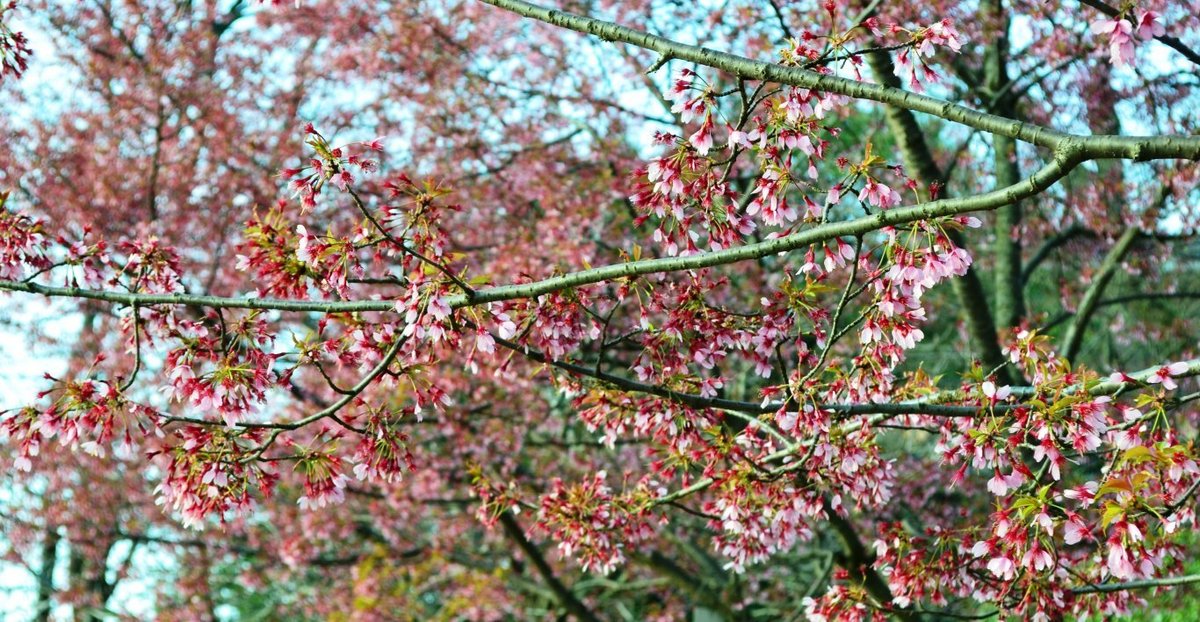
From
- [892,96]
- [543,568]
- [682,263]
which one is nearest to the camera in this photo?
[892,96]

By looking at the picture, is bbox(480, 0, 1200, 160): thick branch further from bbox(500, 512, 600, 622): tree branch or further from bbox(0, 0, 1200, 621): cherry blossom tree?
bbox(500, 512, 600, 622): tree branch

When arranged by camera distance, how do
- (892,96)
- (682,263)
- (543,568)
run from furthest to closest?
1. (543,568)
2. (682,263)
3. (892,96)

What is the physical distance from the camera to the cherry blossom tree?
3.78 m

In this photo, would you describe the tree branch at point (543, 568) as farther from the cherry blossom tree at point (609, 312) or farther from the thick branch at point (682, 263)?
the thick branch at point (682, 263)

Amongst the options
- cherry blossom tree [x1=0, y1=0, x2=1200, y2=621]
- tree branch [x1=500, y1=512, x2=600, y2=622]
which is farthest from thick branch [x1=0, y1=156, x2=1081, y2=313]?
tree branch [x1=500, y1=512, x2=600, y2=622]

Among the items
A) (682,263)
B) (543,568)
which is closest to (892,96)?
(682,263)

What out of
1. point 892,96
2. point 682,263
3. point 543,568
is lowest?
point 682,263

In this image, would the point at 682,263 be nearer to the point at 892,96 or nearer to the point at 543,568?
the point at 892,96

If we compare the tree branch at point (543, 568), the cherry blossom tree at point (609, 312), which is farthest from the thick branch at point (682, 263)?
the tree branch at point (543, 568)

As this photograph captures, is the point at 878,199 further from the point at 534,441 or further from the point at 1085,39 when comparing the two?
the point at 534,441

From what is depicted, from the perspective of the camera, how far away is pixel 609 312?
4.38 m

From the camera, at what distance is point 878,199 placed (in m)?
3.69

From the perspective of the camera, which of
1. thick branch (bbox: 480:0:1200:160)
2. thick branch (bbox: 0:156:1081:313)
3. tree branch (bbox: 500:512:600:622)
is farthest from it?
tree branch (bbox: 500:512:600:622)

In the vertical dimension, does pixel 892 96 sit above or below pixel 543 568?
below
